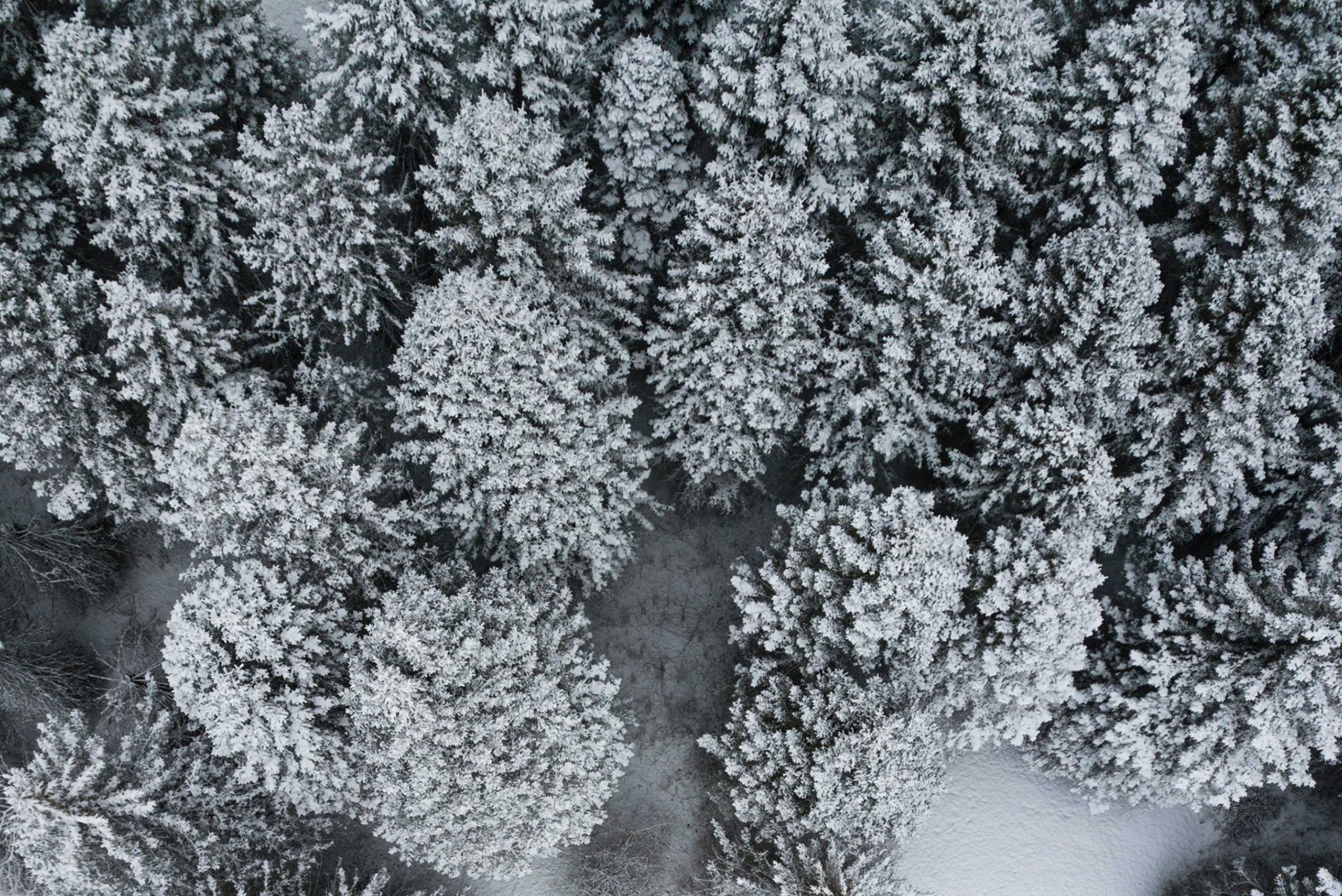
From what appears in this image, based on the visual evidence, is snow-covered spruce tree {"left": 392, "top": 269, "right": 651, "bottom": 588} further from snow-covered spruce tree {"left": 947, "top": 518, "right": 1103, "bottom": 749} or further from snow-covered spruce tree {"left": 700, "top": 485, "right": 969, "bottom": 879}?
snow-covered spruce tree {"left": 947, "top": 518, "right": 1103, "bottom": 749}

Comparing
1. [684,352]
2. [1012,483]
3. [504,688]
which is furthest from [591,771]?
[1012,483]

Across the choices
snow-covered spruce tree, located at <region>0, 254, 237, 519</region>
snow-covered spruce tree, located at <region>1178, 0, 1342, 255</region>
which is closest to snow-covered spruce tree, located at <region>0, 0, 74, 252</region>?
snow-covered spruce tree, located at <region>0, 254, 237, 519</region>

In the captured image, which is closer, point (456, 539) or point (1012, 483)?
point (1012, 483)

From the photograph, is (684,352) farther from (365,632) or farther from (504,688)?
(365,632)

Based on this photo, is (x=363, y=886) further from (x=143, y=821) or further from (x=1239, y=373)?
(x=1239, y=373)

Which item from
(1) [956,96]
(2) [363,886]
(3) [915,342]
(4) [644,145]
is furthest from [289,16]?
(2) [363,886]
